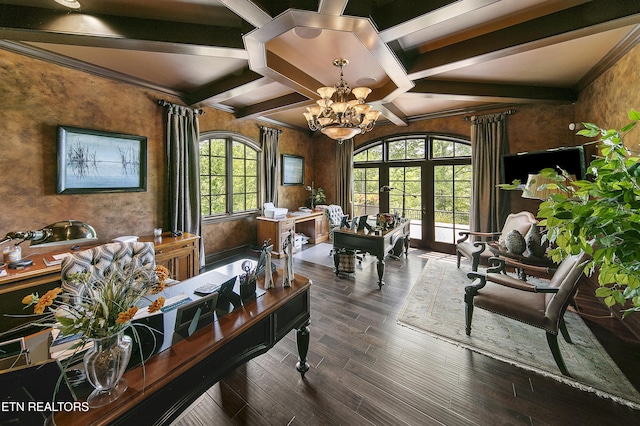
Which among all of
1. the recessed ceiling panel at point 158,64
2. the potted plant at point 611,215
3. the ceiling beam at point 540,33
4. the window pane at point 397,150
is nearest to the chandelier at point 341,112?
the ceiling beam at point 540,33

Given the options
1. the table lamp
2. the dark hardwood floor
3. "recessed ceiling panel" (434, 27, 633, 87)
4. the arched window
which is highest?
"recessed ceiling panel" (434, 27, 633, 87)

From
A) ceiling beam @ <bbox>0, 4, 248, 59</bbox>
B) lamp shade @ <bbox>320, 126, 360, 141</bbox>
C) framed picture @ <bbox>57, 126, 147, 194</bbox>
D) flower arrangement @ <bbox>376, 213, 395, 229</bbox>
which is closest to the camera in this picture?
ceiling beam @ <bbox>0, 4, 248, 59</bbox>

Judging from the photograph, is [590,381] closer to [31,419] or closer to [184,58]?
[31,419]

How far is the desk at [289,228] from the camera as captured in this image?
514 centimetres

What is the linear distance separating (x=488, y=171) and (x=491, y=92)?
1488 mm

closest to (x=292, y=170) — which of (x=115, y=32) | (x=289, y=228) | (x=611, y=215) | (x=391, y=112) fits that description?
(x=289, y=228)

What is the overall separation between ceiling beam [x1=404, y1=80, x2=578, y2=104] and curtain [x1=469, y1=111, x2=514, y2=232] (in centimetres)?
67

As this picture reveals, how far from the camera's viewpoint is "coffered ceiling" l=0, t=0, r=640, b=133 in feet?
6.52

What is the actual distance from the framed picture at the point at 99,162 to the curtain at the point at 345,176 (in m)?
4.19

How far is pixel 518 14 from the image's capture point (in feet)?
7.18

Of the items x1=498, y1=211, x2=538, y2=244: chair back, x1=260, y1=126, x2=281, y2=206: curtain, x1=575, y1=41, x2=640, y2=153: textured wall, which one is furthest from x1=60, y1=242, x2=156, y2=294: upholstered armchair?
x1=498, y1=211, x2=538, y2=244: chair back

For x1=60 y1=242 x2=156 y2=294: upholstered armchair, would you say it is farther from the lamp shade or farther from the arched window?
the arched window

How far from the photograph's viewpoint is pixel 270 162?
568cm

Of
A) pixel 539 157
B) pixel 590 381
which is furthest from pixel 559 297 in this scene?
pixel 539 157
